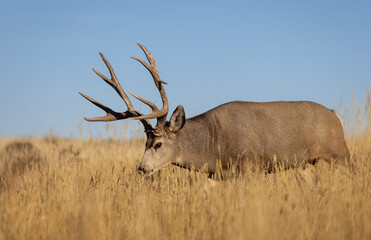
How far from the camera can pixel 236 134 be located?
7.72 meters

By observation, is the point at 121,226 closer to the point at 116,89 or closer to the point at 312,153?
the point at 116,89

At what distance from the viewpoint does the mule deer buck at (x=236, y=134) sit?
25.0 feet

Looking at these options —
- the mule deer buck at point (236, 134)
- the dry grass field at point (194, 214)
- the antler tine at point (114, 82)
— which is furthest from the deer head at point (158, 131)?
the dry grass field at point (194, 214)

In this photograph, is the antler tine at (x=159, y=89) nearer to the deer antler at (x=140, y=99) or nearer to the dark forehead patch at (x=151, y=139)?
the deer antler at (x=140, y=99)

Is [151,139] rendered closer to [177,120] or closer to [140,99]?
[177,120]

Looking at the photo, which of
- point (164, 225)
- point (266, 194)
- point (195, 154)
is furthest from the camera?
point (195, 154)

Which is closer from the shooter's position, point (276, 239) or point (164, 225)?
point (276, 239)

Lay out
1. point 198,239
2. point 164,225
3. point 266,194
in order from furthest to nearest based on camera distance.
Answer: point 266,194
point 164,225
point 198,239

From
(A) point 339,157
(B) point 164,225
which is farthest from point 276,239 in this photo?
(A) point 339,157

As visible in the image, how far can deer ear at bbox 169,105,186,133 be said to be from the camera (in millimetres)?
7477

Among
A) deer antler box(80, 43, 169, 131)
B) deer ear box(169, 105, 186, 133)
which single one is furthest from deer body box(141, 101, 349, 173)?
deer antler box(80, 43, 169, 131)

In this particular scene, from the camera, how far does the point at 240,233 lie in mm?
4113

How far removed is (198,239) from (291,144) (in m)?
3.74

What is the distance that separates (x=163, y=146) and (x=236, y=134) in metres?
1.21
